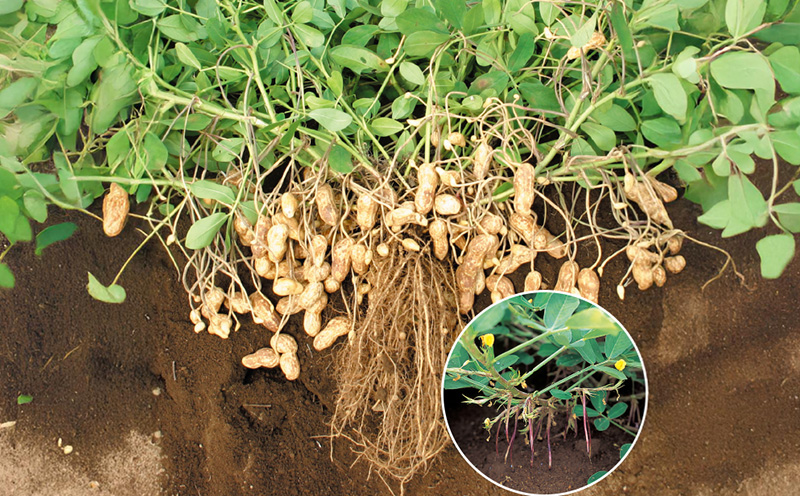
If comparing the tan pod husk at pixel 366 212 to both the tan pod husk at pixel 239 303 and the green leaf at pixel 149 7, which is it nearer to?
the tan pod husk at pixel 239 303

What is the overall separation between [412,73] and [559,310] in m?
0.48

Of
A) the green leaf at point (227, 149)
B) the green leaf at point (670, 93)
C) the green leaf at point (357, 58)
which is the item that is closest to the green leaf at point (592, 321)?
the green leaf at point (670, 93)

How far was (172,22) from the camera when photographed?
3.04ft

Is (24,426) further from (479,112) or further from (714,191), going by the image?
(714,191)

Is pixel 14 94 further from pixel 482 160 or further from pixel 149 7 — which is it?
pixel 482 160

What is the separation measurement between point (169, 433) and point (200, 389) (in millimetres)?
113

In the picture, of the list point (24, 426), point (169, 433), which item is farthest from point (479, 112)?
point (24, 426)

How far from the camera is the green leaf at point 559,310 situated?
36.4 inches

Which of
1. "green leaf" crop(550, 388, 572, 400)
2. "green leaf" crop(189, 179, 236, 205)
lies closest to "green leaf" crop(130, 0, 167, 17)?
"green leaf" crop(189, 179, 236, 205)

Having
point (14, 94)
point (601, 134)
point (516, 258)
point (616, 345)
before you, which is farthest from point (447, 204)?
point (14, 94)

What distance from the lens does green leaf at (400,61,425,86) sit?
903 mm

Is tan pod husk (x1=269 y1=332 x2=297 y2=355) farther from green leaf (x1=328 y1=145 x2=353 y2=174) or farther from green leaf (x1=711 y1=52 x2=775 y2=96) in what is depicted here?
green leaf (x1=711 y1=52 x2=775 y2=96)

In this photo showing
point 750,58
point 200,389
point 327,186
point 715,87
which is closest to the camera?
point 750,58

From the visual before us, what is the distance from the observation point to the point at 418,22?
0.85 meters
